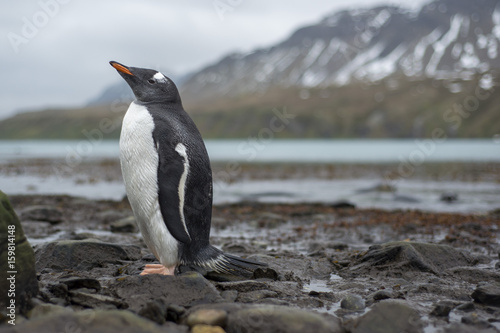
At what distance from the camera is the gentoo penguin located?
17.0ft

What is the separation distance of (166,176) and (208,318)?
1.72 metres

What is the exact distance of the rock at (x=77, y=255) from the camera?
20.1ft

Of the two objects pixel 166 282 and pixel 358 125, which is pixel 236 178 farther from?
pixel 358 125

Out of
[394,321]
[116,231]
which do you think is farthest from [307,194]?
[394,321]

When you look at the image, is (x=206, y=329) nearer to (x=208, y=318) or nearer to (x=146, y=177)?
(x=208, y=318)

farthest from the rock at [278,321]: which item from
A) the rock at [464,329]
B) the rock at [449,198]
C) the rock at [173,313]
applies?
the rock at [449,198]

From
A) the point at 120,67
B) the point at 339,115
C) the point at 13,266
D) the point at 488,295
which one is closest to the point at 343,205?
the point at 488,295

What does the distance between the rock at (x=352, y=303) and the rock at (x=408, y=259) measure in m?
1.46

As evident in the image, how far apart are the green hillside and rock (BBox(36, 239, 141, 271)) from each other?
12117 centimetres

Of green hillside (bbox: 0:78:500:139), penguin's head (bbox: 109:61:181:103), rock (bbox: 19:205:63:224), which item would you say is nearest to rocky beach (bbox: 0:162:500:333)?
rock (bbox: 19:205:63:224)

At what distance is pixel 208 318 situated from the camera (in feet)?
13.1

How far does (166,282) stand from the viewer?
4.84m

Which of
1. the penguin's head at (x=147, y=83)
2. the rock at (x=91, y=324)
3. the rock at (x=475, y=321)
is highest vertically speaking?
the penguin's head at (x=147, y=83)

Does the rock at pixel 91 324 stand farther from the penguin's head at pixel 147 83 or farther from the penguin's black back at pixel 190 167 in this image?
the penguin's head at pixel 147 83
